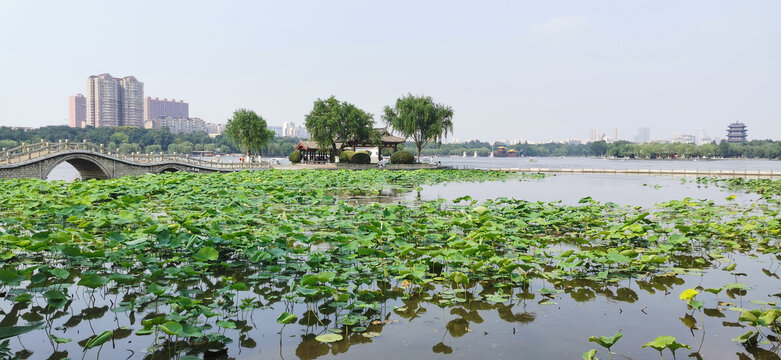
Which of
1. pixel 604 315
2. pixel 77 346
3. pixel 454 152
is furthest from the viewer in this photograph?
pixel 454 152

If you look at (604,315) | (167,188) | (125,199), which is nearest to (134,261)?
(125,199)

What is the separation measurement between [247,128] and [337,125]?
33.6 ft

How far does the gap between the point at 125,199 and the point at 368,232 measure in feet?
16.6

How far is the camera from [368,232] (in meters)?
6.60

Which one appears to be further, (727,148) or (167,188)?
(727,148)

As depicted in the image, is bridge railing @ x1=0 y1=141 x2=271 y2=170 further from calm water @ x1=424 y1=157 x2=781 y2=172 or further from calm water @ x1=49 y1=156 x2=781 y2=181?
calm water @ x1=424 y1=157 x2=781 y2=172

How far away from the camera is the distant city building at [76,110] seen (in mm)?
139625

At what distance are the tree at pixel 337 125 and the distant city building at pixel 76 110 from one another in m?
123

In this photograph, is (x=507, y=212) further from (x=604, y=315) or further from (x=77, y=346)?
(x=77, y=346)

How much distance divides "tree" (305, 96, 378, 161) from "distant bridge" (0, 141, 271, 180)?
802 centimetres

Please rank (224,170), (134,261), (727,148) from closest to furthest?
(134,261)
(224,170)
(727,148)

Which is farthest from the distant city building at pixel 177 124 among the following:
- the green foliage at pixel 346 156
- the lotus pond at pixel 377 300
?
the lotus pond at pixel 377 300

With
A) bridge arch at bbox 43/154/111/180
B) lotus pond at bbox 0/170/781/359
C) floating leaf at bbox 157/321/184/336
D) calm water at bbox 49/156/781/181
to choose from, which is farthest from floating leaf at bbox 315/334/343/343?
calm water at bbox 49/156/781/181

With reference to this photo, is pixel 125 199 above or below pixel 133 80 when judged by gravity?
below
